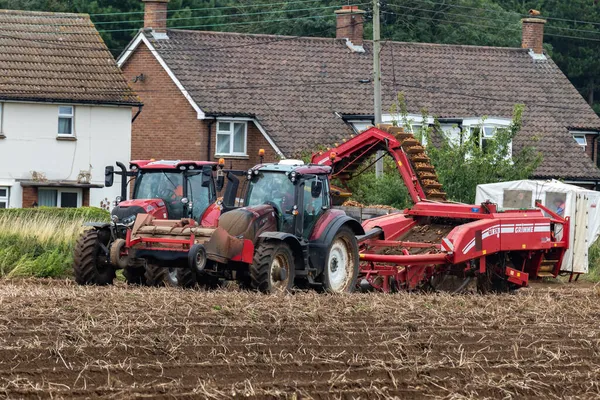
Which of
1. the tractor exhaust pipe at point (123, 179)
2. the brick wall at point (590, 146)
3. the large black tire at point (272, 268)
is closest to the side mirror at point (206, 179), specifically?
the tractor exhaust pipe at point (123, 179)

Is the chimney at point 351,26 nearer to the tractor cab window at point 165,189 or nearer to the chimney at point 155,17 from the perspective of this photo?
the chimney at point 155,17

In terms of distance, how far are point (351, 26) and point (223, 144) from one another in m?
Answer: 8.03

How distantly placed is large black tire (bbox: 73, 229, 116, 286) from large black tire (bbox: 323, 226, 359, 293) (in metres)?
3.39

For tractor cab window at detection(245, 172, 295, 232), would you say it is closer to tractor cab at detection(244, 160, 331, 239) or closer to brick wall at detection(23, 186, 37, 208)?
tractor cab at detection(244, 160, 331, 239)

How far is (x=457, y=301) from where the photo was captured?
18156 mm

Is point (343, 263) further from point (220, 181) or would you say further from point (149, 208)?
point (149, 208)

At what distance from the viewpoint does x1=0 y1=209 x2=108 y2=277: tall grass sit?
23328 millimetres

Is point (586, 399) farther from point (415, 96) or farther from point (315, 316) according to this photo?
point (415, 96)

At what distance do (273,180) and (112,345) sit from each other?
749 cm

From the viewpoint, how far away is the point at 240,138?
4219 centimetres

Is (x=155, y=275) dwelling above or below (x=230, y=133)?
below

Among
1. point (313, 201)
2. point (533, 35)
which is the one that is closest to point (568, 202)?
point (313, 201)

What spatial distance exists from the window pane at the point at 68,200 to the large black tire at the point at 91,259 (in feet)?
67.7

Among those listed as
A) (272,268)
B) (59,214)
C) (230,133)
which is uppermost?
(230,133)
